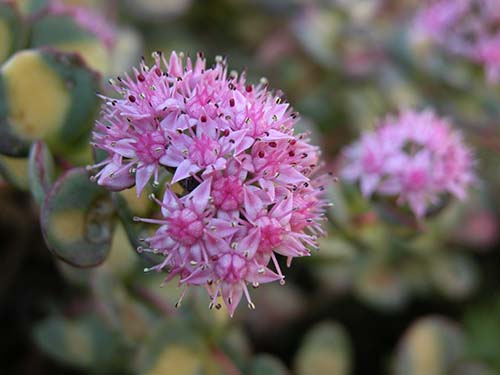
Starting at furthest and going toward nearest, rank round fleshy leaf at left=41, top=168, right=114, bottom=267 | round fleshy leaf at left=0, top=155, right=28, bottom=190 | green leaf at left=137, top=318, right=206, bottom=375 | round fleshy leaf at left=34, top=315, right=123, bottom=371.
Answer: round fleshy leaf at left=34, top=315, right=123, bottom=371 → green leaf at left=137, top=318, right=206, bottom=375 → round fleshy leaf at left=0, top=155, right=28, bottom=190 → round fleshy leaf at left=41, top=168, right=114, bottom=267

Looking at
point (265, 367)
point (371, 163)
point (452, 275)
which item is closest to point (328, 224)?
point (371, 163)

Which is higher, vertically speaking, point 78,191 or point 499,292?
point 499,292

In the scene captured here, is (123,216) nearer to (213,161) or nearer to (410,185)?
(213,161)

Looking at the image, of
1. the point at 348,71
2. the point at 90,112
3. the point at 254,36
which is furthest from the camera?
the point at 254,36

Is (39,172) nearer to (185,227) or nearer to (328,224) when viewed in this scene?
(185,227)

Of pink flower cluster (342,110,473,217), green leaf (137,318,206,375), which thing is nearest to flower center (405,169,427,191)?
pink flower cluster (342,110,473,217)

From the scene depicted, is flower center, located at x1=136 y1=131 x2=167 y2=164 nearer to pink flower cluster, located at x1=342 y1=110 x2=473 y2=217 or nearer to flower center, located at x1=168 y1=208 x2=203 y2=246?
flower center, located at x1=168 y1=208 x2=203 y2=246

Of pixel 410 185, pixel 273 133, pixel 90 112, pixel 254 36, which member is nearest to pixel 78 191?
pixel 90 112
